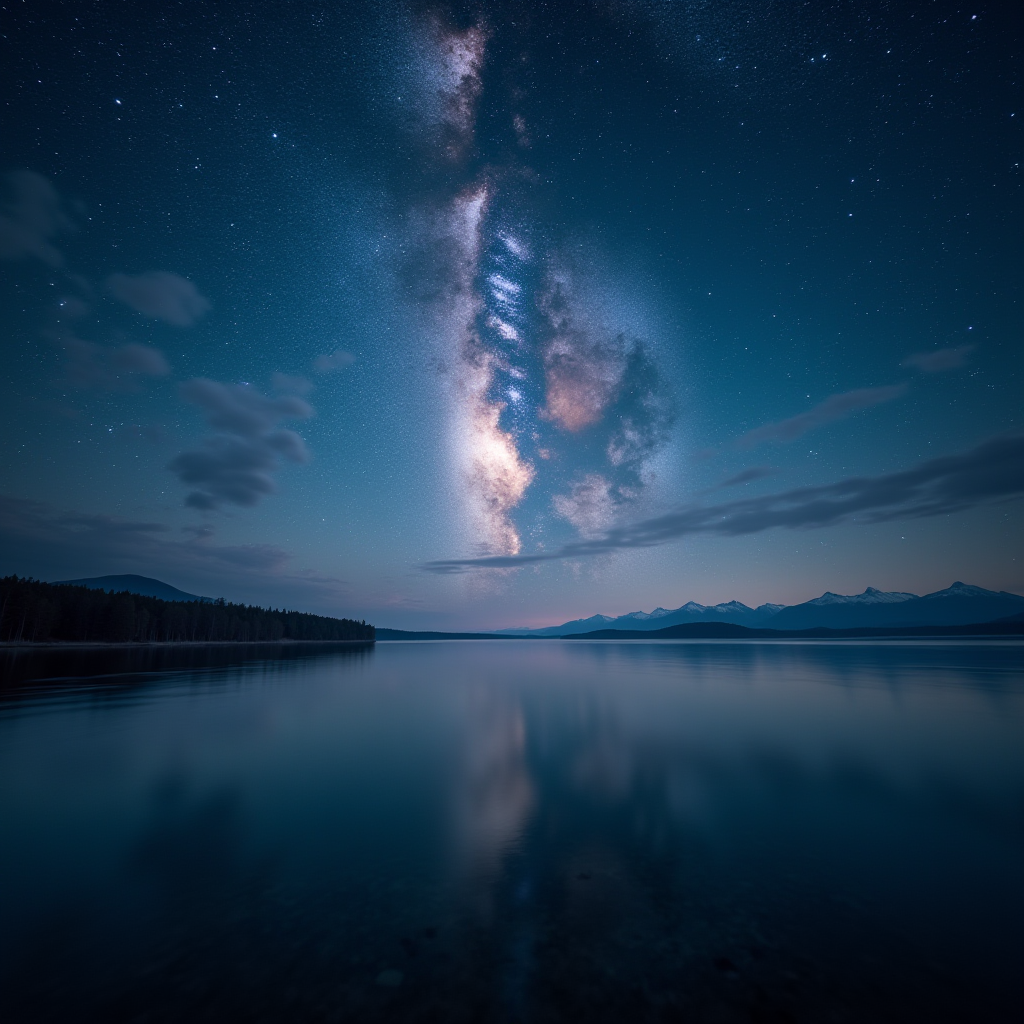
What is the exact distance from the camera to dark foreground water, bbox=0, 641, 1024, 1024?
6.34 metres

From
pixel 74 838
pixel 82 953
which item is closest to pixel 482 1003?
pixel 82 953

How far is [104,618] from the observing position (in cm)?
10506

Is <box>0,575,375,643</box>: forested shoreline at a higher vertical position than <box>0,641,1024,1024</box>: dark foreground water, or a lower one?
higher

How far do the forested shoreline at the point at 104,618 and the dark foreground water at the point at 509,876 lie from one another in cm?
9724

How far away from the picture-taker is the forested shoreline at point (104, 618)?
89.4 meters

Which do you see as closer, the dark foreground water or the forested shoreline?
the dark foreground water

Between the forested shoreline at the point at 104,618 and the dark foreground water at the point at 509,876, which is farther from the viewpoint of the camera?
the forested shoreline at the point at 104,618

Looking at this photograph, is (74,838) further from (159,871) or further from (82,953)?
(82,953)

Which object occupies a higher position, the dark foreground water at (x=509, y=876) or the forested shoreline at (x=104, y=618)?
the forested shoreline at (x=104, y=618)

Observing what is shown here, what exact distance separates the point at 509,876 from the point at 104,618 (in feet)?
447

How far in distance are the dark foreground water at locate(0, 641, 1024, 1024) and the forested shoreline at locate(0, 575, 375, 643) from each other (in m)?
97.2

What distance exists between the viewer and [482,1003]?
605cm

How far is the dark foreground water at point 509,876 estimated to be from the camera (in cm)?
634

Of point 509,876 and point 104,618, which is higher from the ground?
point 104,618
